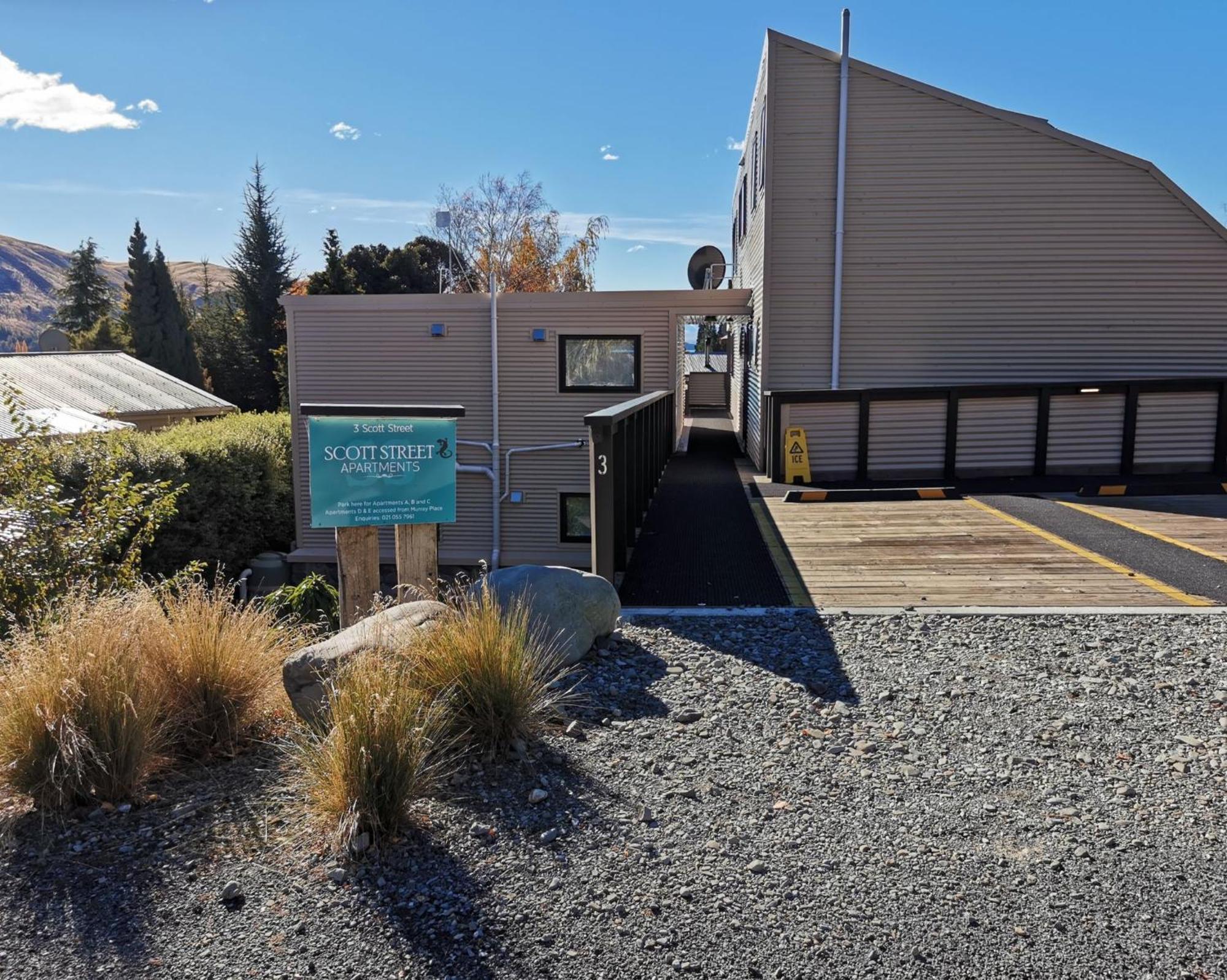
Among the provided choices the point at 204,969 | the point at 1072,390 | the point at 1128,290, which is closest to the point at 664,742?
the point at 204,969

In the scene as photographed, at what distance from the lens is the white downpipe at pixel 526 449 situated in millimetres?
15609

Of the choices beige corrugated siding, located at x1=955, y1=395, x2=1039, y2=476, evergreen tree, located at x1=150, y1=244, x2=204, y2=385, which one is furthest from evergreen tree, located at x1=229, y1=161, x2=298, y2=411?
beige corrugated siding, located at x1=955, y1=395, x2=1039, y2=476

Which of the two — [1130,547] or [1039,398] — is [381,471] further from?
[1039,398]

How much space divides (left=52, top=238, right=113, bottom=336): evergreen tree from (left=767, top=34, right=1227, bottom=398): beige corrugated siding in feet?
155

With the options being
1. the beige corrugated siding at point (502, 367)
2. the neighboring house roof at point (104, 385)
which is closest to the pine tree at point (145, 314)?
the neighboring house roof at point (104, 385)

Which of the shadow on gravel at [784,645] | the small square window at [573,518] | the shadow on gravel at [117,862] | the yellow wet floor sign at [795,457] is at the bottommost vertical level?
the small square window at [573,518]

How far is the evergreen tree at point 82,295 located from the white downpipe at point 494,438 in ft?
139

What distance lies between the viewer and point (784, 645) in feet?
16.1

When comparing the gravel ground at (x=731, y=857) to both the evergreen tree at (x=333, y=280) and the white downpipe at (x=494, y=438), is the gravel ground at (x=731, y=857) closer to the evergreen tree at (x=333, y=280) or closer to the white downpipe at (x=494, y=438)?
the white downpipe at (x=494, y=438)

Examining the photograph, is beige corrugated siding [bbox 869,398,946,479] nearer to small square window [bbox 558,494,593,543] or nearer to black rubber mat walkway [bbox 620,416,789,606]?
black rubber mat walkway [bbox 620,416,789,606]

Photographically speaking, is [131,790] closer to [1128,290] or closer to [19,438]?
[19,438]

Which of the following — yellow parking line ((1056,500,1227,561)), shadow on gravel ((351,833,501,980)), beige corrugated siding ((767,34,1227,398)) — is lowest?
shadow on gravel ((351,833,501,980))

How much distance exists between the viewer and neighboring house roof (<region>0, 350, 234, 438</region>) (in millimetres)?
22047

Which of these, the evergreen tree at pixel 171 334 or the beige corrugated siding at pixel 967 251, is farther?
the evergreen tree at pixel 171 334
